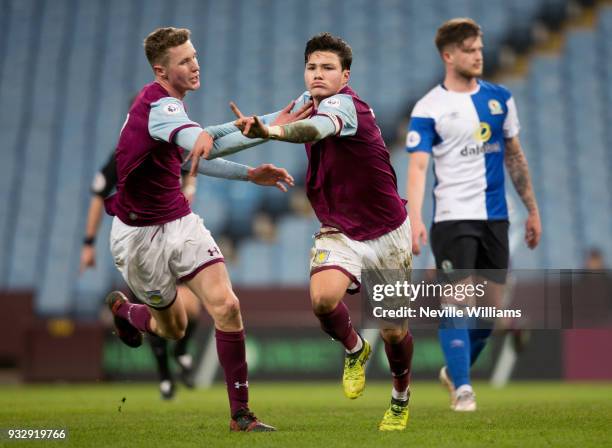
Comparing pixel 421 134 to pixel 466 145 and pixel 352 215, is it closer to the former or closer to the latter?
pixel 466 145

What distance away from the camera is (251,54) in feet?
56.4

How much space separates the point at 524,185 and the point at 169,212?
2401 millimetres

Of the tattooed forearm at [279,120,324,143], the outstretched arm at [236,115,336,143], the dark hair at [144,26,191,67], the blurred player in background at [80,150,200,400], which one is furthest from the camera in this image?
the blurred player in background at [80,150,200,400]

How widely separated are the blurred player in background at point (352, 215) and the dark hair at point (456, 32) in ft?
4.73

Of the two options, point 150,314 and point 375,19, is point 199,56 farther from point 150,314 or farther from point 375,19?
point 150,314

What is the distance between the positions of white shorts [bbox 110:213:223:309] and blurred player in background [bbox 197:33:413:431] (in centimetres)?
66

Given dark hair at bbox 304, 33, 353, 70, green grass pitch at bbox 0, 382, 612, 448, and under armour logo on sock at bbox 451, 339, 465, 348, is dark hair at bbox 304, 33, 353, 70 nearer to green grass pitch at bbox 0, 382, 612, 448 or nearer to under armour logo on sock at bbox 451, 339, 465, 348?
green grass pitch at bbox 0, 382, 612, 448

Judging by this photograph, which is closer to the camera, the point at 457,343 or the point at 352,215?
the point at 352,215

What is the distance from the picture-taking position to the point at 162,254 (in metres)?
5.41

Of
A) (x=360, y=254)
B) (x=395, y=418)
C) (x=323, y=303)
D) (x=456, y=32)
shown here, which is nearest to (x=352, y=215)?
(x=360, y=254)

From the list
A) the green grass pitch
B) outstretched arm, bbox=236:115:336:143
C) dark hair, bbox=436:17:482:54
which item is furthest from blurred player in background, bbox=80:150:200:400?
outstretched arm, bbox=236:115:336:143

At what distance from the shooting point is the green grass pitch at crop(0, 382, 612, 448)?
172 inches

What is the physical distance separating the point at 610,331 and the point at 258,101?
7.25m

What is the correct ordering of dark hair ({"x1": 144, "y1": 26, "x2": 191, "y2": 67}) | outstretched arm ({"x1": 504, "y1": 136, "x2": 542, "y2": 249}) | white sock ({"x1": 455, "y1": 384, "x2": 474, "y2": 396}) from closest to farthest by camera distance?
dark hair ({"x1": 144, "y1": 26, "x2": 191, "y2": 67}) < white sock ({"x1": 455, "y1": 384, "x2": 474, "y2": 396}) < outstretched arm ({"x1": 504, "y1": 136, "x2": 542, "y2": 249})
